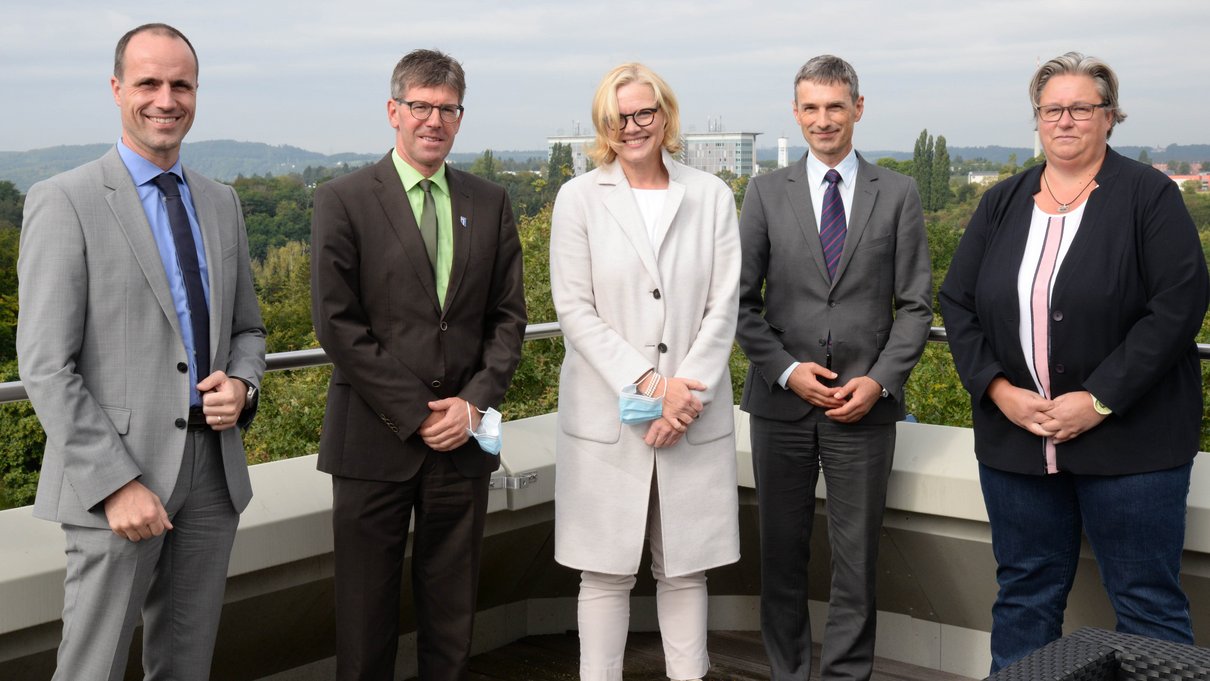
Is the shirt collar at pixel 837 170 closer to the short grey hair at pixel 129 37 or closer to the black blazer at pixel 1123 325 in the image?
the black blazer at pixel 1123 325

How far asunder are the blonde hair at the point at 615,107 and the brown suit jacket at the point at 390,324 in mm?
383

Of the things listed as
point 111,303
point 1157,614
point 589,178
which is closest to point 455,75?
point 589,178

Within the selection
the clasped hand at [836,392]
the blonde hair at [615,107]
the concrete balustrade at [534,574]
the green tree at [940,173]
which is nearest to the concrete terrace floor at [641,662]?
the concrete balustrade at [534,574]

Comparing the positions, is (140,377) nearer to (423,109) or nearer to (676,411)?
(423,109)

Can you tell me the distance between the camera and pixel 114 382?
2170 mm

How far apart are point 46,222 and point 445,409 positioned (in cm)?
89

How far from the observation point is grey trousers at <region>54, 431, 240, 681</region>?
215 cm

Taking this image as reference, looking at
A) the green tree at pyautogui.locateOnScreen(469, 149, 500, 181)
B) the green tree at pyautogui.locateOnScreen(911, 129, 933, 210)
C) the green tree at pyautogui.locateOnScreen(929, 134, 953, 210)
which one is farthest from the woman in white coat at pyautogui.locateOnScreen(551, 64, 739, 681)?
the green tree at pyautogui.locateOnScreen(911, 129, 933, 210)

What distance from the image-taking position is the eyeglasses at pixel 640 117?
285 cm

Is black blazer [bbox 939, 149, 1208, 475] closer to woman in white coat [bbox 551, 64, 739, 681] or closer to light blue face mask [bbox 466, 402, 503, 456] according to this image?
woman in white coat [bbox 551, 64, 739, 681]

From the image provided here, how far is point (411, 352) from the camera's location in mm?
2619

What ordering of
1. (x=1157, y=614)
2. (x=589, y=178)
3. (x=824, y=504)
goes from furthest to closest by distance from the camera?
(x=824, y=504) < (x=589, y=178) < (x=1157, y=614)

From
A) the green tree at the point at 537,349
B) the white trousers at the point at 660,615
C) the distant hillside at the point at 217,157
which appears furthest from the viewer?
the distant hillside at the point at 217,157

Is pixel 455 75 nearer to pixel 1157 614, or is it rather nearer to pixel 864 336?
pixel 864 336
